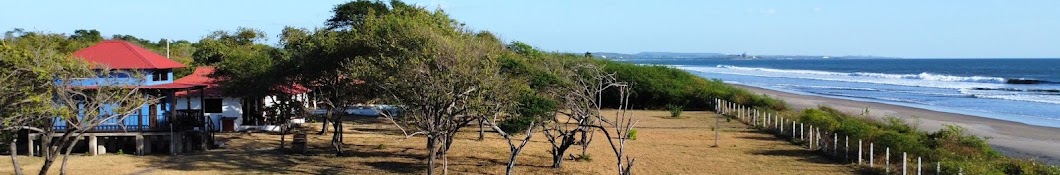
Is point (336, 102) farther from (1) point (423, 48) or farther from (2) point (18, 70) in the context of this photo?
(2) point (18, 70)

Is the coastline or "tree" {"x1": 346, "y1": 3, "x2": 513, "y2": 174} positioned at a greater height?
"tree" {"x1": 346, "y1": 3, "x2": 513, "y2": 174}

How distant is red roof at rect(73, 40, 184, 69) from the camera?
80.7 feet

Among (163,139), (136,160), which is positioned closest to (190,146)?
(163,139)

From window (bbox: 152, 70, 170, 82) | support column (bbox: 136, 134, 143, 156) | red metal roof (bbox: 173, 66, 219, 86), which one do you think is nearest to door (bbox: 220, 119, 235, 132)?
red metal roof (bbox: 173, 66, 219, 86)

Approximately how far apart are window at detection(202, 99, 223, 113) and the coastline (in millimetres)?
23312

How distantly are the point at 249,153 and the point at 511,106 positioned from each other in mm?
8757

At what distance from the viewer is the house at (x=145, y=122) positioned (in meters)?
A: 24.2

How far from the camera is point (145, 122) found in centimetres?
2492

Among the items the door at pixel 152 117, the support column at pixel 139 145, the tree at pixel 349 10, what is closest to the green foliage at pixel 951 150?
the door at pixel 152 117

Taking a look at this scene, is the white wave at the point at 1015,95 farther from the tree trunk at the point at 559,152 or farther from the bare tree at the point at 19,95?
the bare tree at the point at 19,95

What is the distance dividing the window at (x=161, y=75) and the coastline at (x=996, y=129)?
22525mm

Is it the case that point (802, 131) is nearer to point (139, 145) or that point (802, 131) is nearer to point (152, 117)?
point (152, 117)

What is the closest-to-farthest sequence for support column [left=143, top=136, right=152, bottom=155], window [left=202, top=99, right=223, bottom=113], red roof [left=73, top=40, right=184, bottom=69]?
red roof [left=73, top=40, right=184, bottom=69]
support column [left=143, top=136, right=152, bottom=155]
window [left=202, top=99, right=223, bottom=113]

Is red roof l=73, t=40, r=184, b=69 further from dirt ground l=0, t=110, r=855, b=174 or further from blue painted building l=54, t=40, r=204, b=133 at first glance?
dirt ground l=0, t=110, r=855, b=174
